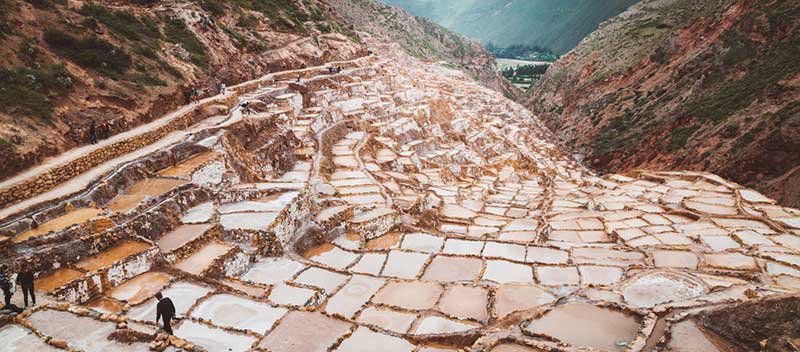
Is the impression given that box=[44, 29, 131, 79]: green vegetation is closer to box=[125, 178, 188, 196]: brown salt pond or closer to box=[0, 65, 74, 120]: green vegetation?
box=[0, 65, 74, 120]: green vegetation

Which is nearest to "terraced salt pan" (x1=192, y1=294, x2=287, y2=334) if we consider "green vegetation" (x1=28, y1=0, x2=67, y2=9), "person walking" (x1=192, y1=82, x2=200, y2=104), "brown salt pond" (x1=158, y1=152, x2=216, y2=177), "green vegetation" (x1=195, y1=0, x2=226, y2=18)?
"brown salt pond" (x1=158, y1=152, x2=216, y2=177)

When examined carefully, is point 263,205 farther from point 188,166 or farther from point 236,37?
point 236,37

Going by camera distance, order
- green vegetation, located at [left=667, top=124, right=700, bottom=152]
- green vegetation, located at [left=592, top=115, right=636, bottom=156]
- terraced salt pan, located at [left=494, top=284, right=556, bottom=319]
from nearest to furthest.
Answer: terraced salt pan, located at [left=494, top=284, right=556, bottom=319]
green vegetation, located at [left=667, top=124, right=700, bottom=152]
green vegetation, located at [left=592, top=115, right=636, bottom=156]

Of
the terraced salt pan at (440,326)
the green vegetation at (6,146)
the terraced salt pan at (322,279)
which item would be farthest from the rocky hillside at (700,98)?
the green vegetation at (6,146)

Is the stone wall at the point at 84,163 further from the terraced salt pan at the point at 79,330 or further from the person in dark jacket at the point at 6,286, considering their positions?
the terraced salt pan at the point at 79,330

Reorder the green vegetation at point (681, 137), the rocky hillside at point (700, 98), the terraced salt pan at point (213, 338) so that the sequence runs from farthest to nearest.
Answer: the green vegetation at point (681, 137) → the rocky hillside at point (700, 98) → the terraced salt pan at point (213, 338)

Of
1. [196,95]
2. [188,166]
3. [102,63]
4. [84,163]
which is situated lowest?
[188,166]

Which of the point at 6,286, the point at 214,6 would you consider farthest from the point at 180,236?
the point at 214,6
